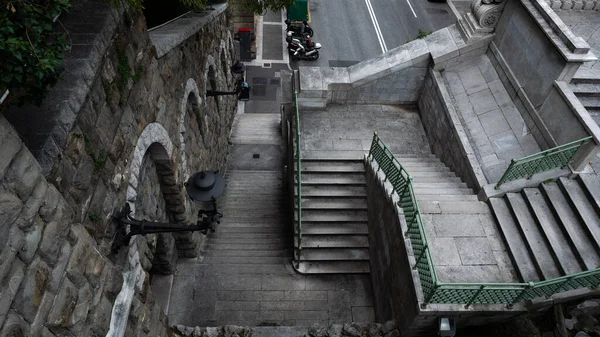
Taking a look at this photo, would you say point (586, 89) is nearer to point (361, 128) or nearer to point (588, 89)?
point (588, 89)

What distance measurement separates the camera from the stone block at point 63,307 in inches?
107

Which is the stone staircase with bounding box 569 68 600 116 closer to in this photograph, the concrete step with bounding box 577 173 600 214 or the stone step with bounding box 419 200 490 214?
the concrete step with bounding box 577 173 600 214

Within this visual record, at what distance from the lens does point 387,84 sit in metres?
10.5

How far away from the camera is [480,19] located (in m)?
9.31

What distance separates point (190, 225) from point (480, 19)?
8.55m

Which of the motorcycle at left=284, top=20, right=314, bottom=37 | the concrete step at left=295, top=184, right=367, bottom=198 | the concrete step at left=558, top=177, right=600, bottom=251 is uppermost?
the concrete step at left=558, top=177, right=600, bottom=251

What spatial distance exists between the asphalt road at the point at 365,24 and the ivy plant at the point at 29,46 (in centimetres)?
1819

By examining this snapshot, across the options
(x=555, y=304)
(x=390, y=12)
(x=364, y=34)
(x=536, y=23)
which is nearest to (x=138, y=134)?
(x=555, y=304)

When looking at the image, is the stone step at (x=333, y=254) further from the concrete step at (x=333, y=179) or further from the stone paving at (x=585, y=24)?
the stone paving at (x=585, y=24)

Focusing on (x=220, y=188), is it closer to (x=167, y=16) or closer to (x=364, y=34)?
(x=167, y=16)

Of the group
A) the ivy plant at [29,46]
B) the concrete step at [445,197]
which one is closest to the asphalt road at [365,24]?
the concrete step at [445,197]

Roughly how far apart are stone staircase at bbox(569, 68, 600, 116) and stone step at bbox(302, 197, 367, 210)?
5049mm

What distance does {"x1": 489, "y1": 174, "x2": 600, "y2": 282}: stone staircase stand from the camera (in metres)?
6.01

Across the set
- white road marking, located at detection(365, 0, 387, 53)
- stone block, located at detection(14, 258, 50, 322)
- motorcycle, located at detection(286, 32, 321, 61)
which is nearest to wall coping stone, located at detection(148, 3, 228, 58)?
stone block, located at detection(14, 258, 50, 322)
